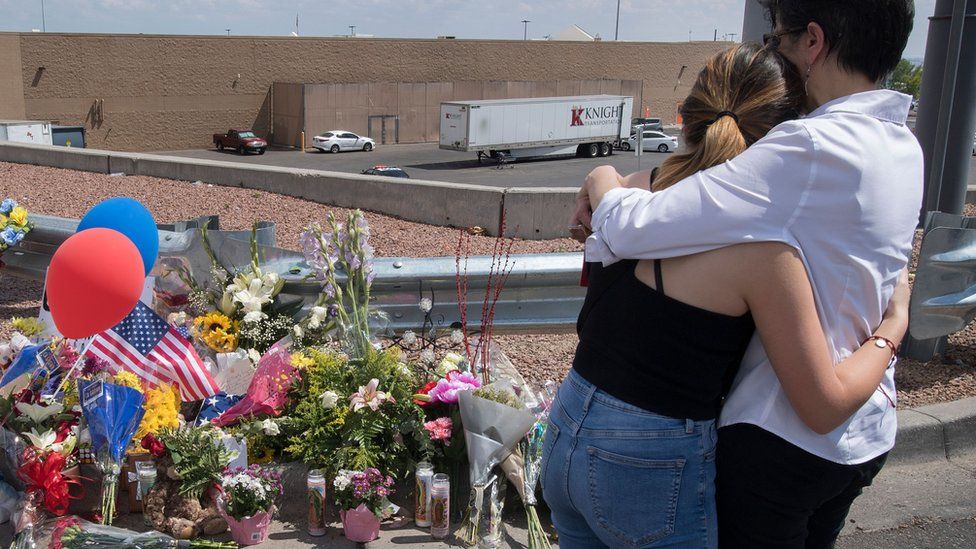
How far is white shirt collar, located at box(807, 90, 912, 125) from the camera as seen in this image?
1.68 m

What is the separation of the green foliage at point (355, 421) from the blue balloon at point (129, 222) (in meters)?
1.00

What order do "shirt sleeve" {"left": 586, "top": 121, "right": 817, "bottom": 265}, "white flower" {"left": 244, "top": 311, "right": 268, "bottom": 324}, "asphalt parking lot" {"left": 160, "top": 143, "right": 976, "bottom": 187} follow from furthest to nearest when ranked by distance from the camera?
1. "asphalt parking lot" {"left": 160, "top": 143, "right": 976, "bottom": 187}
2. "white flower" {"left": 244, "top": 311, "right": 268, "bottom": 324}
3. "shirt sleeve" {"left": 586, "top": 121, "right": 817, "bottom": 265}

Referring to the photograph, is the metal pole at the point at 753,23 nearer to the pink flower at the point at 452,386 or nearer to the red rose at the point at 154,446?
the pink flower at the point at 452,386

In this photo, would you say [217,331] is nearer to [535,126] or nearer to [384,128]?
[535,126]

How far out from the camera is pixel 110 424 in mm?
3621

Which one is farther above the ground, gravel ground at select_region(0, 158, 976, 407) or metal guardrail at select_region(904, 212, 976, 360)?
metal guardrail at select_region(904, 212, 976, 360)

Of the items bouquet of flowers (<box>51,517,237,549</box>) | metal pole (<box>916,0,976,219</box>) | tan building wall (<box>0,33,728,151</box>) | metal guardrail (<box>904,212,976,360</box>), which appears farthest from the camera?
tan building wall (<box>0,33,728,151</box>)

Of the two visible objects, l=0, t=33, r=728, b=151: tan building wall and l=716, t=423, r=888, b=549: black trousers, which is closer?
l=716, t=423, r=888, b=549: black trousers

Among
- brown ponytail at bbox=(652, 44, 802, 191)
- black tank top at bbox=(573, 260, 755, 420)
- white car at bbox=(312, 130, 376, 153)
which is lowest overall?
white car at bbox=(312, 130, 376, 153)

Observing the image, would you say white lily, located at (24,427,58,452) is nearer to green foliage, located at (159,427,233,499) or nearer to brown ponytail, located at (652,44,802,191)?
green foliage, located at (159,427,233,499)

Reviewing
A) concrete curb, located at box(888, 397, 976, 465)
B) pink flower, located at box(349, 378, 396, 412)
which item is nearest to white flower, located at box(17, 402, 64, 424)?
pink flower, located at box(349, 378, 396, 412)

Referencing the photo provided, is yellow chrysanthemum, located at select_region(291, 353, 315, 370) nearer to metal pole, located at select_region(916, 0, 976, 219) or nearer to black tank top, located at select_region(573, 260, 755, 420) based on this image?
black tank top, located at select_region(573, 260, 755, 420)

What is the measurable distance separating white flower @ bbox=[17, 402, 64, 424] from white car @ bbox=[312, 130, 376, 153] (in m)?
46.7

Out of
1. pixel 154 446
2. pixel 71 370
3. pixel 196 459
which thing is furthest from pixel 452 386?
pixel 71 370
